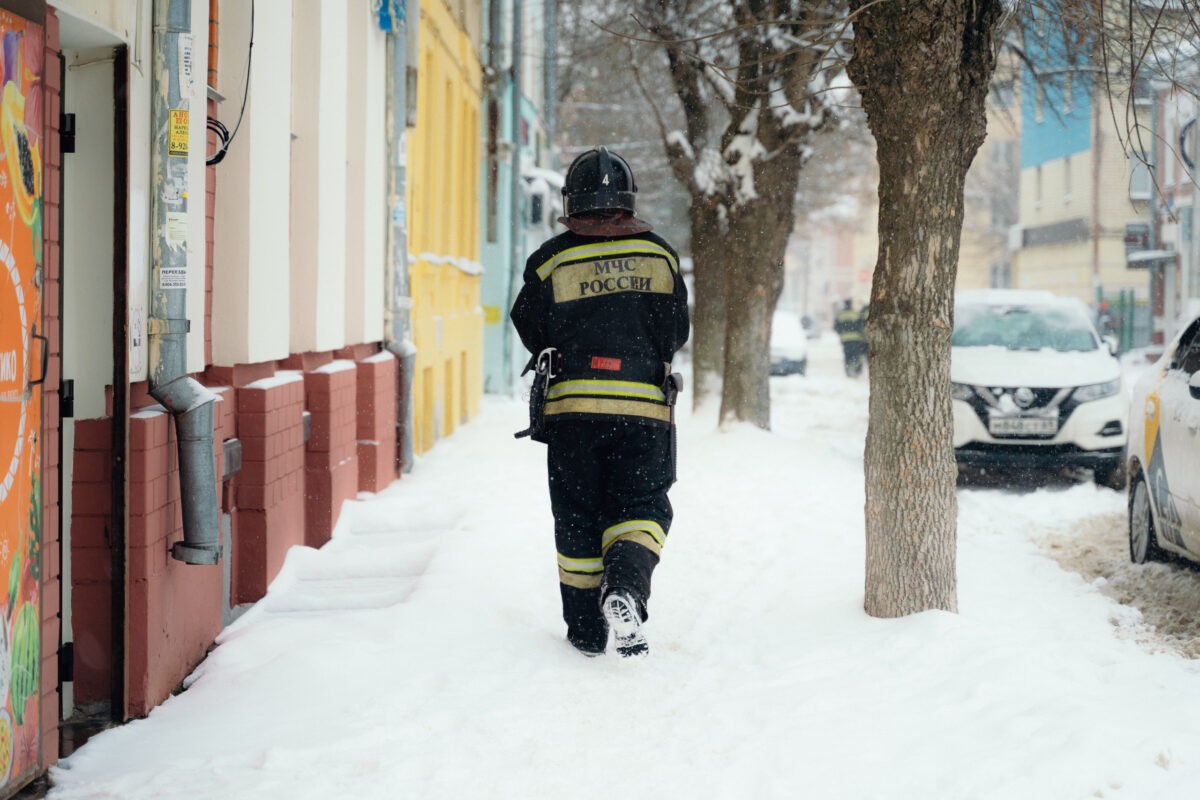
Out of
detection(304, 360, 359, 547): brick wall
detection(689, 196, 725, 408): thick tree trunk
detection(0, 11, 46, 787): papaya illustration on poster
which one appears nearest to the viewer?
Result: detection(0, 11, 46, 787): papaya illustration on poster

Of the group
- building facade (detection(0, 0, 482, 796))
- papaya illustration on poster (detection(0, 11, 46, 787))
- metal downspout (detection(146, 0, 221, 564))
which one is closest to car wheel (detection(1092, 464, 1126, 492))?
building facade (detection(0, 0, 482, 796))

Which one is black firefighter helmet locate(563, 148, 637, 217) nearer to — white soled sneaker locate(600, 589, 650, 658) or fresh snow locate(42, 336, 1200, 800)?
white soled sneaker locate(600, 589, 650, 658)

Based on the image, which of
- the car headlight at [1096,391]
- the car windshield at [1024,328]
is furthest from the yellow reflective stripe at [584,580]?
the car windshield at [1024,328]

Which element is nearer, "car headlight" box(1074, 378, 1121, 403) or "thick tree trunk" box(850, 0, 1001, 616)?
"thick tree trunk" box(850, 0, 1001, 616)

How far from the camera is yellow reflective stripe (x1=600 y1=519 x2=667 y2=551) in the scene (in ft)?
17.8

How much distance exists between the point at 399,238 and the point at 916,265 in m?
5.63

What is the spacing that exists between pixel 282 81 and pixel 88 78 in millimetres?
2459

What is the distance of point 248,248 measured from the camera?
267 inches

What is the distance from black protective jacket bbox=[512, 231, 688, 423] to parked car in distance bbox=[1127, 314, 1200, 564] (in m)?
2.89

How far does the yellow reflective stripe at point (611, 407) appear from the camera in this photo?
539 centimetres

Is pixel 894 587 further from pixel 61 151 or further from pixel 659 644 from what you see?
pixel 61 151

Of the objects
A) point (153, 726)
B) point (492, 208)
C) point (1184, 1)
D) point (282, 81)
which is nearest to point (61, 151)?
point (153, 726)

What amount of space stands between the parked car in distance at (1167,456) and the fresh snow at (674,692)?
1.17 ft

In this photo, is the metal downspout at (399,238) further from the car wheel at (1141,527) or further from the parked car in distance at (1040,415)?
the car wheel at (1141,527)
